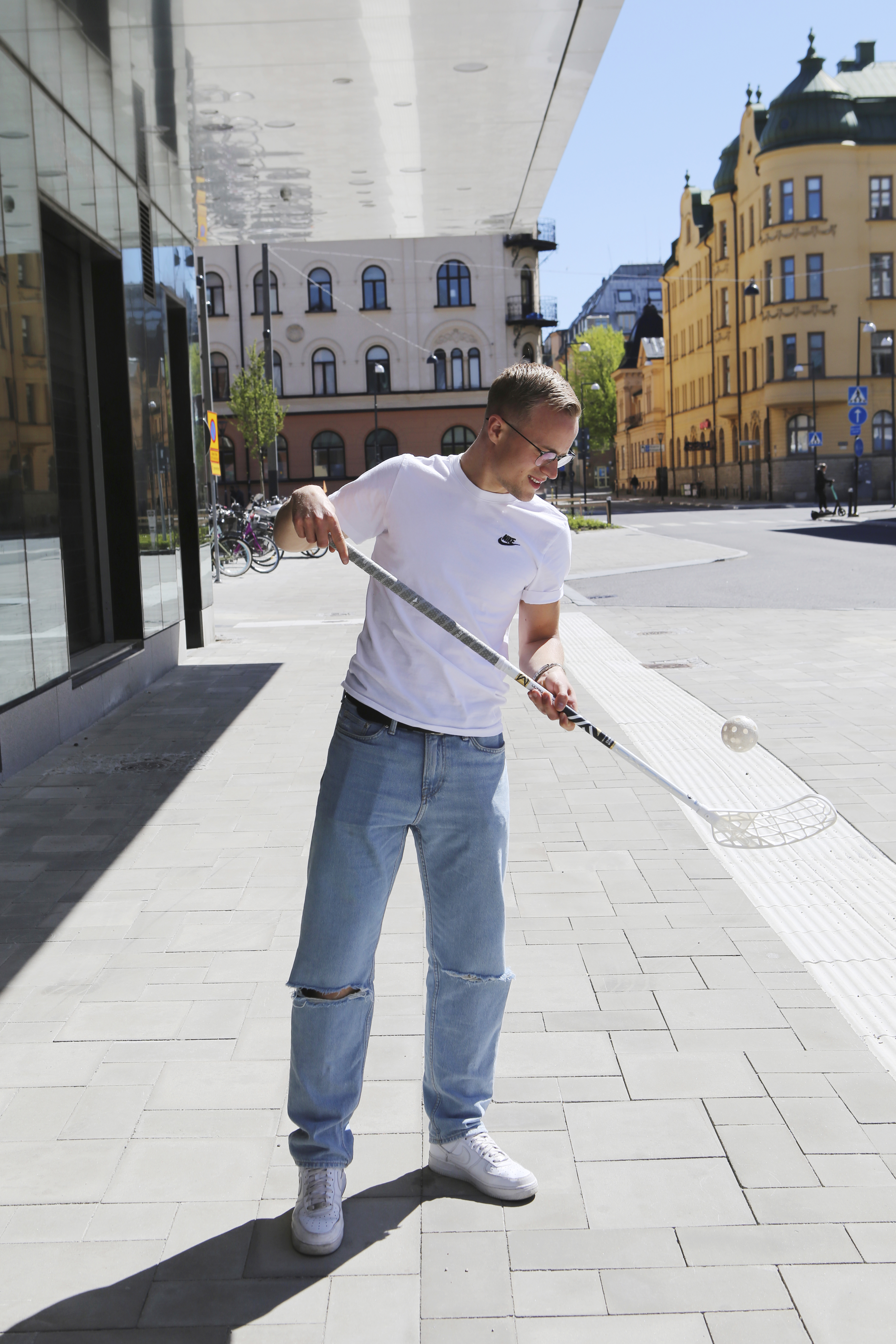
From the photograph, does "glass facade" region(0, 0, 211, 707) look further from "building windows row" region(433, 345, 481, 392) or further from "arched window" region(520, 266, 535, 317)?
"arched window" region(520, 266, 535, 317)

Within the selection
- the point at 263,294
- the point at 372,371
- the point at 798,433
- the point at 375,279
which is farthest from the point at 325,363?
the point at 798,433

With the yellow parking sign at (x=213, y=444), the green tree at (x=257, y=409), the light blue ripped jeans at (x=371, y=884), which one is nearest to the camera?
the light blue ripped jeans at (x=371, y=884)

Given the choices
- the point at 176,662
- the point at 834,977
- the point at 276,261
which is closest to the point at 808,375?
the point at 276,261

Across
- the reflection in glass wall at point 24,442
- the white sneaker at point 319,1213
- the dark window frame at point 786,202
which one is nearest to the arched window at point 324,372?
the dark window frame at point 786,202

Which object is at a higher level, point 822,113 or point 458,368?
Answer: point 822,113

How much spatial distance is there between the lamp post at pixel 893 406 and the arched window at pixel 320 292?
23.3m

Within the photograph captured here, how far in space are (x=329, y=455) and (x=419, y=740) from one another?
2123 inches

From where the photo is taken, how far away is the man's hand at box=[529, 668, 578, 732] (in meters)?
2.83

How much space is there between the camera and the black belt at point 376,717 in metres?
2.80

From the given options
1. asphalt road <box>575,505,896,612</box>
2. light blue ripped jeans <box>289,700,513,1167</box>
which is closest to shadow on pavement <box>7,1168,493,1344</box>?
light blue ripped jeans <box>289,700,513,1167</box>

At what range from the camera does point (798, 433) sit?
202ft

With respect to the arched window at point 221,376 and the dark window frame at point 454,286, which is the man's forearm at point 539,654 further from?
the dark window frame at point 454,286

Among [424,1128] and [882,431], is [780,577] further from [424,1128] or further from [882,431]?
[882,431]

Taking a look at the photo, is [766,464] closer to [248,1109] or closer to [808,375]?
[808,375]
